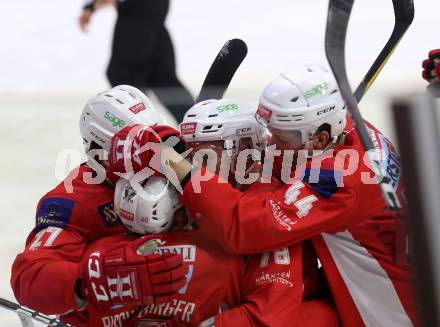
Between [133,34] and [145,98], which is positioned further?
[133,34]

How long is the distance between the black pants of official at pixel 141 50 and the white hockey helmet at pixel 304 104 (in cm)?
205

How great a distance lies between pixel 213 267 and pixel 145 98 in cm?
47

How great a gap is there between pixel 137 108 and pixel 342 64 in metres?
0.54

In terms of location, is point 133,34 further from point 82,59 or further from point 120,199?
point 120,199

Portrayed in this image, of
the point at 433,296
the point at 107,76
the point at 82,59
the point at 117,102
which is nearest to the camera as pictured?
the point at 433,296

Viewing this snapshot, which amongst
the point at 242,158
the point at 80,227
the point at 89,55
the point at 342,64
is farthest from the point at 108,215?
the point at 89,55

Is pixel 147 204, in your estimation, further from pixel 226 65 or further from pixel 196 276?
pixel 226 65

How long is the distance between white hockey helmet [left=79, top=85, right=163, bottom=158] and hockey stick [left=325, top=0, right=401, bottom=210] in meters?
0.51

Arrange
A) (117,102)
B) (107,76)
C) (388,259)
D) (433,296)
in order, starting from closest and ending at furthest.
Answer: (433,296)
(388,259)
(117,102)
(107,76)

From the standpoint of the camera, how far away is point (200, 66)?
13.3 ft

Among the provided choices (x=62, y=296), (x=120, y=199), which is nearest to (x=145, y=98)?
(x=120, y=199)

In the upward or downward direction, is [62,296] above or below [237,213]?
below

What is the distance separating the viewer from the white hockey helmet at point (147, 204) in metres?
1.62

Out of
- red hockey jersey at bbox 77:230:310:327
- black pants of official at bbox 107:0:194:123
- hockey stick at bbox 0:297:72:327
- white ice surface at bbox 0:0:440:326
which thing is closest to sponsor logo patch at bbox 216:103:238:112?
red hockey jersey at bbox 77:230:310:327
